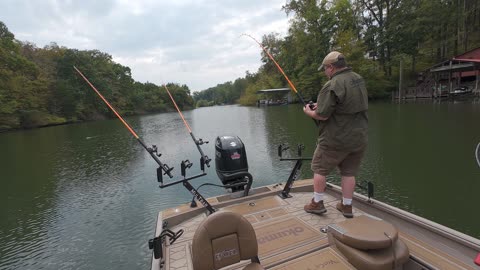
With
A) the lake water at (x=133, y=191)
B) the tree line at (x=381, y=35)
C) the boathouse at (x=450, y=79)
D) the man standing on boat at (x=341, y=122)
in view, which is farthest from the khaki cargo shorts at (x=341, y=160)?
the tree line at (x=381, y=35)

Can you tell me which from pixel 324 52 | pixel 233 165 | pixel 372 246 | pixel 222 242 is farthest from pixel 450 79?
pixel 222 242

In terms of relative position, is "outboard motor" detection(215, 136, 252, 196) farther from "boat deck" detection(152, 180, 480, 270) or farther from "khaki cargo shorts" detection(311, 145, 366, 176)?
"khaki cargo shorts" detection(311, 145, 366, 176)

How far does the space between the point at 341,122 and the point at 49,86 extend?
44.0 metres

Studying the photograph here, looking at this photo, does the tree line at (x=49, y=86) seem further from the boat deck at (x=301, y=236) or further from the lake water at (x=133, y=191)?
the boat deck at (x=301, y=236)

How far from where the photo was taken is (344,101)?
2.79 m

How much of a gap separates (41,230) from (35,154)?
1050 cm

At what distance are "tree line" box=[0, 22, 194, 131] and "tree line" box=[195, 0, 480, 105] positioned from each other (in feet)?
69.6

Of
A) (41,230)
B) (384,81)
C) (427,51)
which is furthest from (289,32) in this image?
(41,230)

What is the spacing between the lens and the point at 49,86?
1421 inches

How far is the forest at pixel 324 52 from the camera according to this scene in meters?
30.7

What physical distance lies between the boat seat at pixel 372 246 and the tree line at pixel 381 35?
34.3 m

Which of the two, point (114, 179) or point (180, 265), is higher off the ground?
point (180, 265)

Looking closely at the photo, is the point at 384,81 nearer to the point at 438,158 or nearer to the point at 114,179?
the point at 438,158

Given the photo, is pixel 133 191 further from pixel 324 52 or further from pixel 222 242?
pixel 324 52
